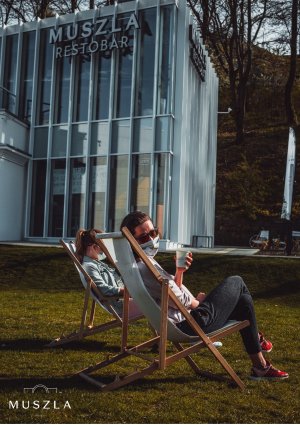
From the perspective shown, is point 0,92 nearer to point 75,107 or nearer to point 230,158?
point 75,107

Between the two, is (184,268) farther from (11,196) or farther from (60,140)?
(60,140)

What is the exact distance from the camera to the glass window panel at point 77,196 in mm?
20297

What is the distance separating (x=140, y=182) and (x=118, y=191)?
854mm

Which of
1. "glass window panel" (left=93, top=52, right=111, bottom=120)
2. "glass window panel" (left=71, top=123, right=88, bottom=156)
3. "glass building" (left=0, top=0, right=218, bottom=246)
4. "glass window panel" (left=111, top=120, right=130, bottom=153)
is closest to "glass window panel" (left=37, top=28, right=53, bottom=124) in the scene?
"glass building" (left=0, top=0, right=218, bottom=246)

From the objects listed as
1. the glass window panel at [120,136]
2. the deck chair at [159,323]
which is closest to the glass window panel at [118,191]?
the glass window panel at [120,136]

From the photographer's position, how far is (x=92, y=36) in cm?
2053

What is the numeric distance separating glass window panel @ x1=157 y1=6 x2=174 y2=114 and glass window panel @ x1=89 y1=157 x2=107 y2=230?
2653mm

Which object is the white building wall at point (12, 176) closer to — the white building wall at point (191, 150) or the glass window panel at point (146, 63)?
the glass window panel at point (146, 63)

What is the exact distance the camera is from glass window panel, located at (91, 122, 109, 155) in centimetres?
2016

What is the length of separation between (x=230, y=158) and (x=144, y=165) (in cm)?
1705

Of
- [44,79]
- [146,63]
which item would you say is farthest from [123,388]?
[44,79]

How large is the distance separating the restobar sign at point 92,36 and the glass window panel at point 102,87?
1.40ft

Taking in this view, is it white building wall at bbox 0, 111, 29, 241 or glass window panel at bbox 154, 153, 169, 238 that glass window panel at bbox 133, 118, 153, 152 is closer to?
glass window panel at bbox 154, 153, 169, 238

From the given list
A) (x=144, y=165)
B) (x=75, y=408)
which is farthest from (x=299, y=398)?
(x=144, y=165)
